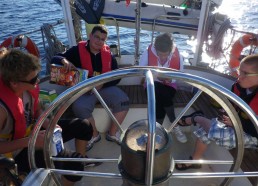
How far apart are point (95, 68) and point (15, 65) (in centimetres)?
126

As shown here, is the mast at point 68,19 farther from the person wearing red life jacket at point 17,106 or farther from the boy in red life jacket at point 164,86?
the person wearing red life jacket at point 17,106

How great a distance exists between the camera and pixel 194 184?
7.22ft

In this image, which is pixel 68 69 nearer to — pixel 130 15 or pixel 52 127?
pixel 52 127

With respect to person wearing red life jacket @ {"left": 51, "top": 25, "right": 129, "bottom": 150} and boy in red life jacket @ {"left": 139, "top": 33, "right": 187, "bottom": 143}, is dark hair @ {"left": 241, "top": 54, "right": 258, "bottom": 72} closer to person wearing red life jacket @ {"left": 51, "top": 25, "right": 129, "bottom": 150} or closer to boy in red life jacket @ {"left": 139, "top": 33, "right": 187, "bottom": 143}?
boy in red life jacket @ {"left": 139, "top": 33, "right": 187, "bottom": 143}

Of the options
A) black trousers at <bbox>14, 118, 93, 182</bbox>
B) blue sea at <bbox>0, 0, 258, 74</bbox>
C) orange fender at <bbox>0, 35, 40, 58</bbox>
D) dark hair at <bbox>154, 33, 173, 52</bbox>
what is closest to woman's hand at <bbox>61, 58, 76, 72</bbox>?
black trousers at <bbox>14, 118, 93, 182</bbox>

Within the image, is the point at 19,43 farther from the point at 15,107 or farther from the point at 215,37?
the point at 215,37

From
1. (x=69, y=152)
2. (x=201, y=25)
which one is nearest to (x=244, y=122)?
(x=69, y=152)

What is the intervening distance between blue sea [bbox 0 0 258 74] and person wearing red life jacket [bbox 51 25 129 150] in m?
4.35

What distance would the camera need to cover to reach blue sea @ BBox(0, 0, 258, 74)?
7840 millimetres

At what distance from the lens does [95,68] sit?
2754 mm

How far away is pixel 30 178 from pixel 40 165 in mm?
713

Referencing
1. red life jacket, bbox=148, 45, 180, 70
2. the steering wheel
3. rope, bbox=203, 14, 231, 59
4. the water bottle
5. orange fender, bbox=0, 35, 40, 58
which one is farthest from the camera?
orange fender, bbox=0, 35, 40, 58

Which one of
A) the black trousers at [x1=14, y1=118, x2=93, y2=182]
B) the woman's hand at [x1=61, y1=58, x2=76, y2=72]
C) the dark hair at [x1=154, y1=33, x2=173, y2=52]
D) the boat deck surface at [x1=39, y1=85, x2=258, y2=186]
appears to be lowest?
the boat deck surface at [x1=39, y1=85, x2=258, y2=186]

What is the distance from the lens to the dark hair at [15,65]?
1.53 meters
